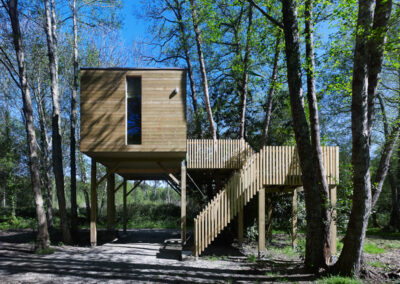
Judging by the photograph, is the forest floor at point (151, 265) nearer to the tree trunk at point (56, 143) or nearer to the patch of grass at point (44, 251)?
the patch of grass at point (44, 251)

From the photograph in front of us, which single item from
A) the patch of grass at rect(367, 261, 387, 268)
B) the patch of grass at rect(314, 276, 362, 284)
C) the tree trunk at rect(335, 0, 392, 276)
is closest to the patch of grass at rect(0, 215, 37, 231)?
the patch of grass at rect(314, 276, 362, 284)

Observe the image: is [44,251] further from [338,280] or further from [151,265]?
[338,280]

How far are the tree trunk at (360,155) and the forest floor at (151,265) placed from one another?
72 cm

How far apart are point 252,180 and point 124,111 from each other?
16.1ft

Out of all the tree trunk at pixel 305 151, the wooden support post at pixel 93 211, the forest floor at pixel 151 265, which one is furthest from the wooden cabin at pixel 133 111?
the tree trunk at pixel 305 151

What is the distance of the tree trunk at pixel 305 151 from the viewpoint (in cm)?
793

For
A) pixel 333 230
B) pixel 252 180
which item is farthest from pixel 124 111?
pixel 333 230

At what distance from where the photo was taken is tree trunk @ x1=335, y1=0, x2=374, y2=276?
22.3 feet

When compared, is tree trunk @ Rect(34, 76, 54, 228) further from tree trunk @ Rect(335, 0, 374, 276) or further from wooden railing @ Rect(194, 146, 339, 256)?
tree trunk @ Rect(335, 0, 374, 276)

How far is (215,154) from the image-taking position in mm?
13039

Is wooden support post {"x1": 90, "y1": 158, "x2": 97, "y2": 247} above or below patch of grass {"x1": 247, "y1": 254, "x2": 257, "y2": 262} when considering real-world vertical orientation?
above

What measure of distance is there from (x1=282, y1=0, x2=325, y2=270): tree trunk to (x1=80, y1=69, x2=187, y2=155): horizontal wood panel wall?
12.7 ft

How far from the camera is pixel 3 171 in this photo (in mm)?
22781

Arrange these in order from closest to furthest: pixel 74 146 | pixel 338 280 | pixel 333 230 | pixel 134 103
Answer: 1. pixel 338 280
2. pixel 333 230
3. pixel 134 103
4. pixel 74 146
